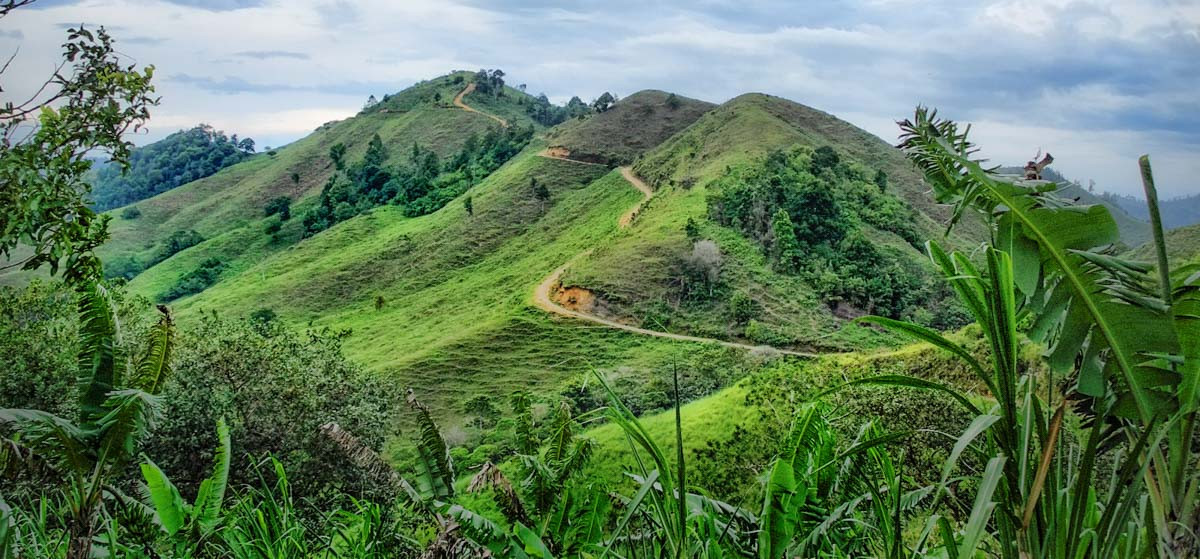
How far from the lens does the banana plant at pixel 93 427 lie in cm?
191

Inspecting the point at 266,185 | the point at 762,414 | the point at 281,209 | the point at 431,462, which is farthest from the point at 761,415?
the point at 266,185

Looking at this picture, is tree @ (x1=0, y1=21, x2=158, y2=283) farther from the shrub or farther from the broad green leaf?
the shrub

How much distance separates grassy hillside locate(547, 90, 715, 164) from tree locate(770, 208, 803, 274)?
14163 millimetres

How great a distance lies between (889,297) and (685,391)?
5.27 metres

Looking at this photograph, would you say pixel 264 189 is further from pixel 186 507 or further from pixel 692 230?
pixel 186 507

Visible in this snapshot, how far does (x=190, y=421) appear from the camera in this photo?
7.53 metres

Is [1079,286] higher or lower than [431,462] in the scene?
higher

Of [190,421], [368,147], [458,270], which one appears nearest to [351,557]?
[190,421]

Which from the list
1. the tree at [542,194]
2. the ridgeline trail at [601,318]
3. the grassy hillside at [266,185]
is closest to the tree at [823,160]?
the ridgeline trail at [601,318]

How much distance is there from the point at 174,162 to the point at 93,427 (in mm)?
42652

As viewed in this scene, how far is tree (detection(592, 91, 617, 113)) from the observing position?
3741 centimetres

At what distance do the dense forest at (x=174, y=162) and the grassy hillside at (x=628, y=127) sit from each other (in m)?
18.6

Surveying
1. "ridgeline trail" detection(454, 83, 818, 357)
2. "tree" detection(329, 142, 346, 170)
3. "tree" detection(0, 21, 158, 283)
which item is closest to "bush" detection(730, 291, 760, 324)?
"ridgeline trail" detection(454, 83, 818, 357)

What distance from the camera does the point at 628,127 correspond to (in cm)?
3509
